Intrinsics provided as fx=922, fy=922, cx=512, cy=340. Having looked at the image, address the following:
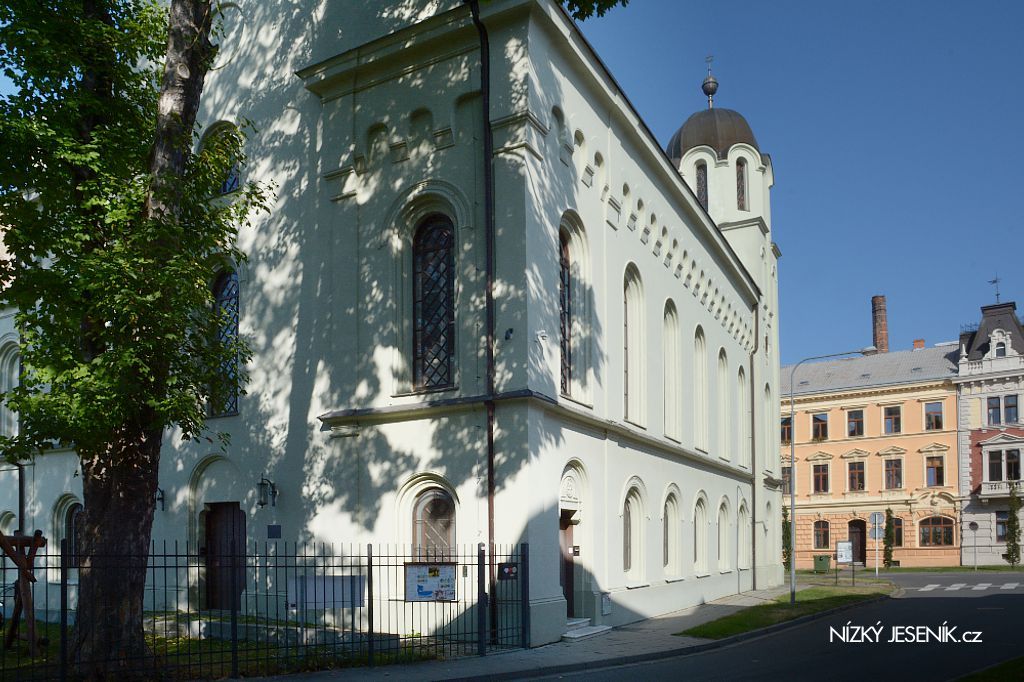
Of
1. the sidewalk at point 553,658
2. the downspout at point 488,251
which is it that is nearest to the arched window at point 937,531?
the sidewalk at point 553,658

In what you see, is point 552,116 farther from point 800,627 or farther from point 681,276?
point 800,627

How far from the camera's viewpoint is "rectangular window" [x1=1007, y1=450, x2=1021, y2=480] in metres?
54.8

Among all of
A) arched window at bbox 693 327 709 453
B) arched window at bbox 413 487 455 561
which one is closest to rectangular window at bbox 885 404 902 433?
arched window at bbox 693 327 709 453

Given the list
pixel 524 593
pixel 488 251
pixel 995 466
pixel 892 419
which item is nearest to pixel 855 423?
pixel 892 419

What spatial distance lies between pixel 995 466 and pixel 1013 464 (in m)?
1.00

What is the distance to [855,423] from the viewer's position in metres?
62.6

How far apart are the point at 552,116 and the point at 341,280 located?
5437 mm

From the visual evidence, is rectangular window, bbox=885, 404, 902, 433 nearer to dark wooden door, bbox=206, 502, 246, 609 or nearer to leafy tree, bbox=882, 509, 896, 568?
leafy tree, bbox=882, 509, 896, 568

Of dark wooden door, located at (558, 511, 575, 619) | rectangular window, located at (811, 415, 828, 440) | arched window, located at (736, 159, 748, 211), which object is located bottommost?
dark wooden door, located at (558, 511, 575, 619)

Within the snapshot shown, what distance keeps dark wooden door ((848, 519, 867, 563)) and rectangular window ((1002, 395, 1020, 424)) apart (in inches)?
450

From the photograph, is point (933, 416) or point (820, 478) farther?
point (820, 478)

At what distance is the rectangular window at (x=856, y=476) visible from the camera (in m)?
61.9

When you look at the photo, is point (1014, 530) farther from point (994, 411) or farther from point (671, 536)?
point (671, 536)

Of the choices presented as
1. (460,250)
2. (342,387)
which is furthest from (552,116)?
(342,387)
